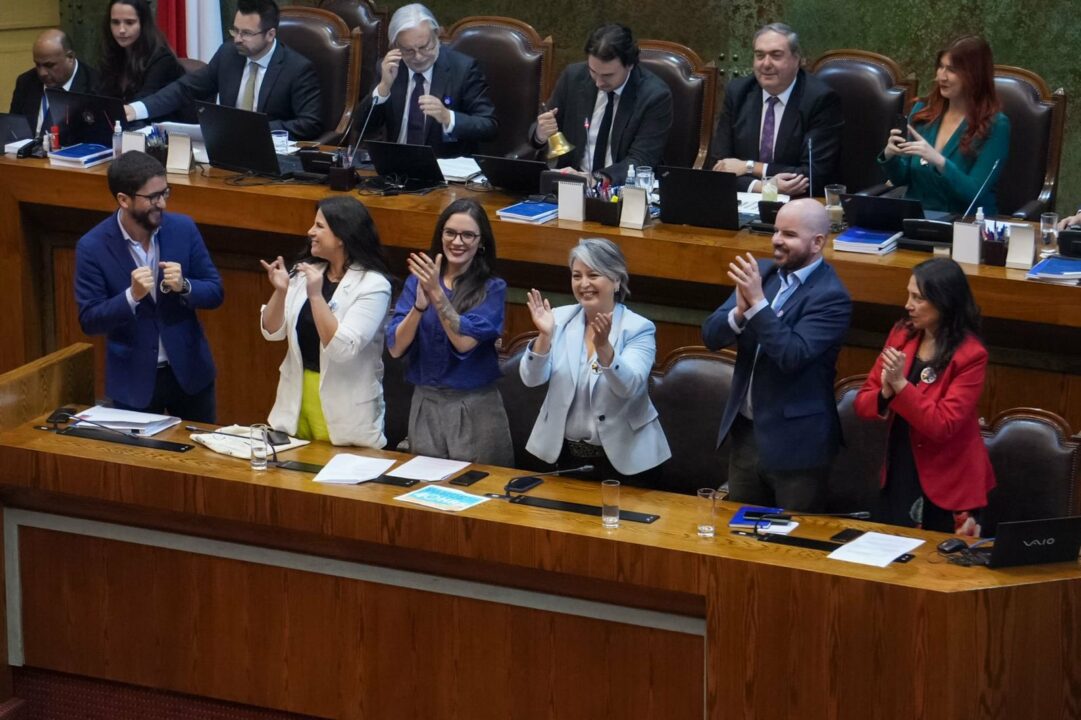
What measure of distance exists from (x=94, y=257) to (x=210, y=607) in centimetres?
117

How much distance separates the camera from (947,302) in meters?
3.86

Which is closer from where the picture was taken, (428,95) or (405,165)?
(405,165)

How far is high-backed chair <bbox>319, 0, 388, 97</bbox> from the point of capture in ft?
22.7

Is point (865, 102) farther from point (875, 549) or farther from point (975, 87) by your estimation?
point (875, 549)

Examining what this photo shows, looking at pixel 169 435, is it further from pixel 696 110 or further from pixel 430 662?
pixel 696 110

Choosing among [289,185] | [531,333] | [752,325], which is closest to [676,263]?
[531,333]

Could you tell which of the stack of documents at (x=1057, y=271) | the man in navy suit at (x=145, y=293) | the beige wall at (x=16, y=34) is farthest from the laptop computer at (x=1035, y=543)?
the beige wall at (x=16, y=34)

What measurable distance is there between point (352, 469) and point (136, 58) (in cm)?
317

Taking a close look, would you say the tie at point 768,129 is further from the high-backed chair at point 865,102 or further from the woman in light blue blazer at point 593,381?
the woman in light blue blazer at point 593,381

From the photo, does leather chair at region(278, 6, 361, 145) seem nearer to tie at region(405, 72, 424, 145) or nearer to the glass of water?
tie at region(405, 72, 424, 145)

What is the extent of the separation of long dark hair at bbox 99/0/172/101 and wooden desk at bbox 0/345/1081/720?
2791 mm

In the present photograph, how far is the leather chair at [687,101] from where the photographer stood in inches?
242

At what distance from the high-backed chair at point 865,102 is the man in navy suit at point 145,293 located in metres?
2.58

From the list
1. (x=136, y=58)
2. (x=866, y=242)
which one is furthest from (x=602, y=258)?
(x=136, y=58)
